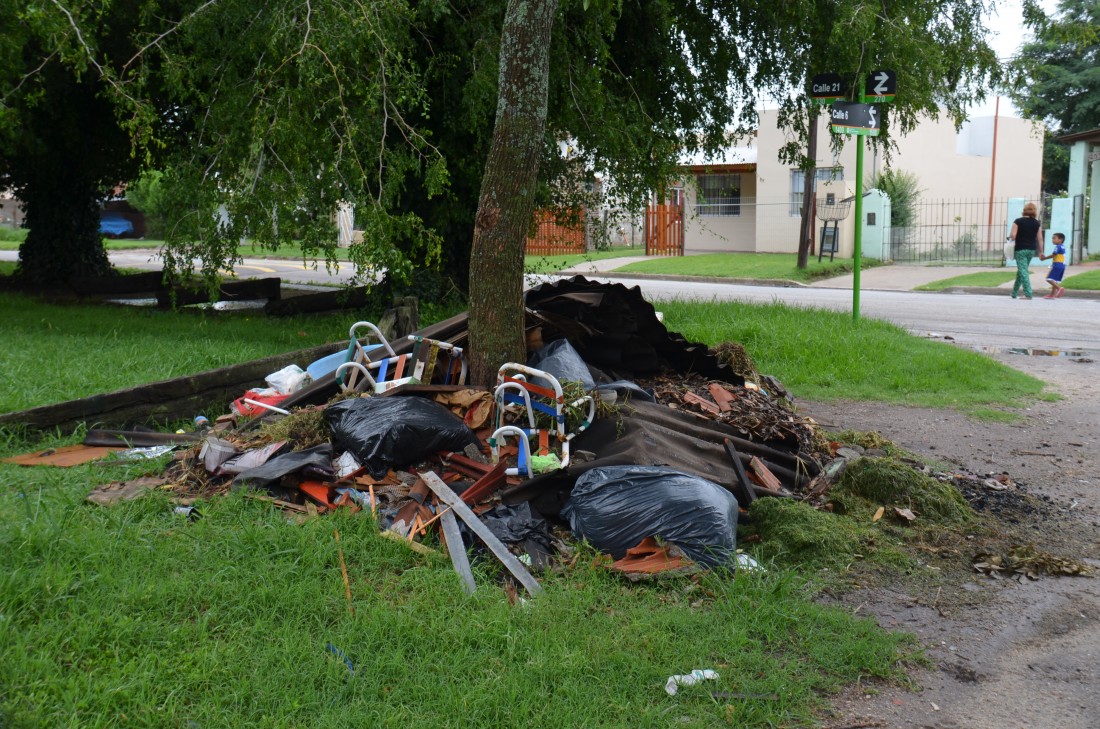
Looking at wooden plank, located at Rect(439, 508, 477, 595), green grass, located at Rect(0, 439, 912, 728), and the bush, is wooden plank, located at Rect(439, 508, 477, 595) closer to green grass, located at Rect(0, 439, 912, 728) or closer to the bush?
green grass, located at Rect(0, 439, 912, 728)

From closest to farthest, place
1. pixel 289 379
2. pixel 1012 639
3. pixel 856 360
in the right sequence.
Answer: pixel 1012 639, pixel 289 379, pixel 856 360

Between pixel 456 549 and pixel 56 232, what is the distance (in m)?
14.8

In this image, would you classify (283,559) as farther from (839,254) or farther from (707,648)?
(839,254)

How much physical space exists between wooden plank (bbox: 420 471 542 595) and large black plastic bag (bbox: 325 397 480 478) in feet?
1.04

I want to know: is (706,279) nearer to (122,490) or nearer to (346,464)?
(346,464)

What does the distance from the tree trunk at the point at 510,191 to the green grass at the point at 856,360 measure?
3953mm

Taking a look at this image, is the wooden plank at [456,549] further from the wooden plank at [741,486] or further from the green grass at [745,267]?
the green grass at [745,267]

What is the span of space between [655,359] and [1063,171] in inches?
1958

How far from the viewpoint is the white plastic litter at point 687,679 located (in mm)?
3582

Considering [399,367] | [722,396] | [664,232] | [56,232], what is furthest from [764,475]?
[664,232]

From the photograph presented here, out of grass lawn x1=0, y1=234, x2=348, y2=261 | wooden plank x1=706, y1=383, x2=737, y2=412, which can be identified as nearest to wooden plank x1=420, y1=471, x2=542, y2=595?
wooden plank x1=706, y1=383, x2=737, y2=412

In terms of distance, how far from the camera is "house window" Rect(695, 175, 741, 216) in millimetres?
35219

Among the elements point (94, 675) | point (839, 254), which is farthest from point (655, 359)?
point (839, 254)

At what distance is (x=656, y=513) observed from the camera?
4.67 metres
